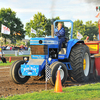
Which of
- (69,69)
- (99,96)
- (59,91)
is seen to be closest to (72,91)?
(59,91)

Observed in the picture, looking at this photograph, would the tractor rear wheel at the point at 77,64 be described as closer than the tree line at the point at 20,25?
Yes

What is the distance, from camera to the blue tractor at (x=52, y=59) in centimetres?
773

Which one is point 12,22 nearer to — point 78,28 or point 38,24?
point 38,24

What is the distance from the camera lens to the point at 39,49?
26.7 ft

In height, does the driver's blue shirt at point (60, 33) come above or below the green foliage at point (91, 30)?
below

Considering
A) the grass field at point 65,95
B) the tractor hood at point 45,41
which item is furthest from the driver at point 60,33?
the grass field at point 65,95

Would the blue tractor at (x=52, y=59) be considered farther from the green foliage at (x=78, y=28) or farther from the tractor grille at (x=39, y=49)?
the green foliage at (x=78, y=28)

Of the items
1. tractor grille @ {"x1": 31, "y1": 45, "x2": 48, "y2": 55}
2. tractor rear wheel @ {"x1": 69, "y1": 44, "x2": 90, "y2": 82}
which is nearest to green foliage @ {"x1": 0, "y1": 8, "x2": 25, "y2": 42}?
tractor grille @ {"x1": 31, "y1": 45, "x2": 48, "y2": 55}

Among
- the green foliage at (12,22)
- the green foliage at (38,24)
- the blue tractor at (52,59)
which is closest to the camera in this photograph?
the blue tractor at (52,59)

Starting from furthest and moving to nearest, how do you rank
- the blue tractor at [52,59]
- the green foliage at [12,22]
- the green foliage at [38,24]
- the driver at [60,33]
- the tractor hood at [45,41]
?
the green foliage at [12,22], the green foliage at [38,24], the driver at [60,33], the tractor hood at [45,41], the blue tractor at [52,59]

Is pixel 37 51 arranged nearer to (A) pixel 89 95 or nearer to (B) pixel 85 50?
(B) pixel 85 50

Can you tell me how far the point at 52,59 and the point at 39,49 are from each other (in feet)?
2.04

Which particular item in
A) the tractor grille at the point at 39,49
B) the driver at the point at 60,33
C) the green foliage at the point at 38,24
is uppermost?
the green foliage at the point at 38,24

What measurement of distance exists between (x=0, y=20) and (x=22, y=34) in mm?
7258
